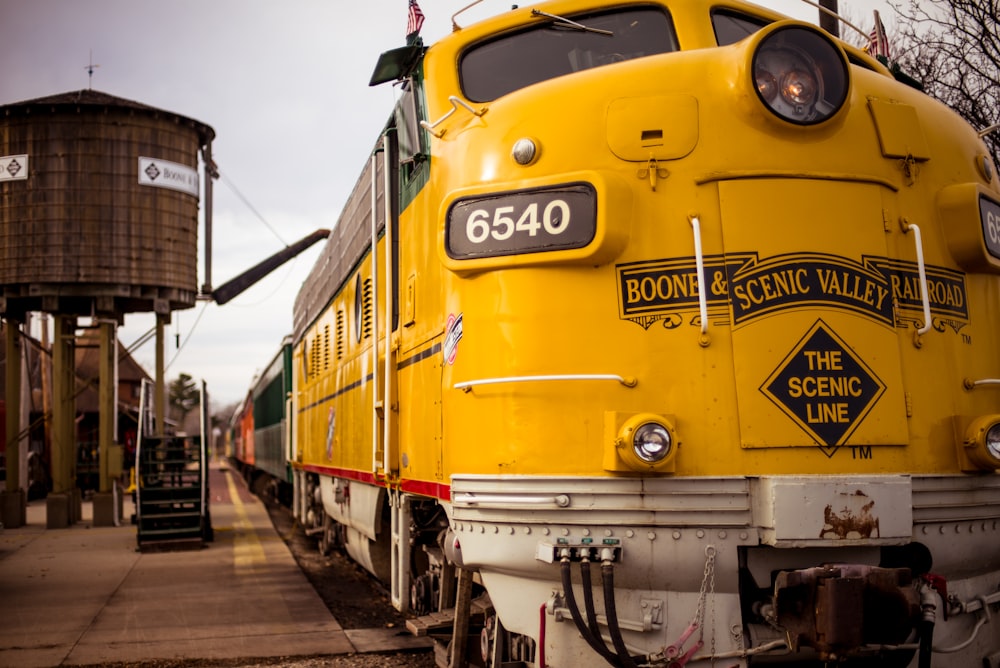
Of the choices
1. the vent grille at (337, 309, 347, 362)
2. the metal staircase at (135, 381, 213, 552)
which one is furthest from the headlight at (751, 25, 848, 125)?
the metal staircase at (135, 381, 213, 552)

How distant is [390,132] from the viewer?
6602 mm

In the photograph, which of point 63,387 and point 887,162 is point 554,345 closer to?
point 887,162

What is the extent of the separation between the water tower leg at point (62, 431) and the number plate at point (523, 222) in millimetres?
15752

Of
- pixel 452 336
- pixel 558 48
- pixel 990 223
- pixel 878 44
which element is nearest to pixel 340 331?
pixel 558 48

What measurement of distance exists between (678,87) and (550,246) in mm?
939

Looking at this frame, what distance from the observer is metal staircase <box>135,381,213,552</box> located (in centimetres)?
1397

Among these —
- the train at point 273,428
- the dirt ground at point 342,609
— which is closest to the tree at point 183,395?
the train at point 273,428

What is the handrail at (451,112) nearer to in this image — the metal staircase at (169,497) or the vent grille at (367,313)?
the vent grille at (367,313)

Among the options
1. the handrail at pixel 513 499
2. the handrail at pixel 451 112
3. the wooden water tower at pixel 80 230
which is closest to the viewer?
the handrail at pixel 513 499

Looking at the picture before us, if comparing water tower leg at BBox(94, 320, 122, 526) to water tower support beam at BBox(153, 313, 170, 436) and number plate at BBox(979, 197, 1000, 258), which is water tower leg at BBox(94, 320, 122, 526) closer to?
water tower support beam at BBox(153, 313, 170, 436)

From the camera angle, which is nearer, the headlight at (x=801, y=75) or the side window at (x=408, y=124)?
the headlight at (x=801, y=75)

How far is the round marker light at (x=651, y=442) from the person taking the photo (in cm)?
388

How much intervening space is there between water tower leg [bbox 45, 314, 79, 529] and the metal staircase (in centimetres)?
312

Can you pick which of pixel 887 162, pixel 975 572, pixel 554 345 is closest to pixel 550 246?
pixel 554 345
